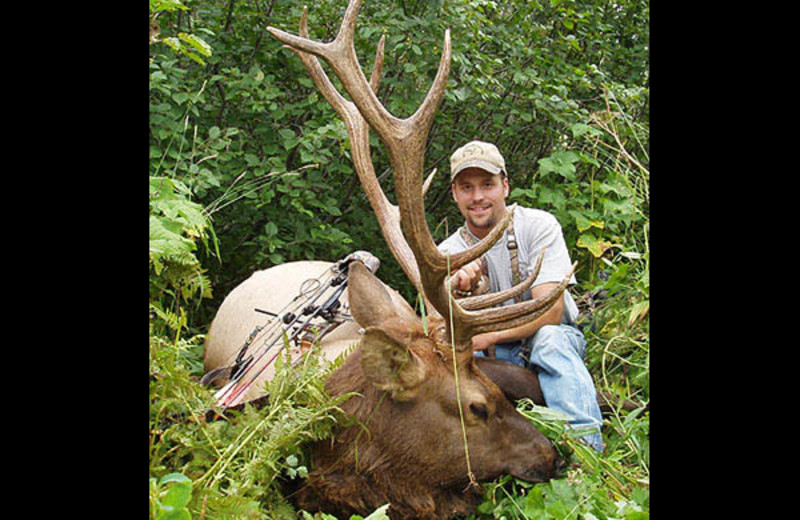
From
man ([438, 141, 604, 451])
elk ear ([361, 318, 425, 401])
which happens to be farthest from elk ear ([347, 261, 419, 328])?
man ([438, 141, 604, 451])

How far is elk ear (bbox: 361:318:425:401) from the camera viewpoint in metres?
2.73

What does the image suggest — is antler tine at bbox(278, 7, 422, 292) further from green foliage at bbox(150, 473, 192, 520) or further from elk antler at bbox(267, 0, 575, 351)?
green foliage at bbox(150, 473, 192, 520)

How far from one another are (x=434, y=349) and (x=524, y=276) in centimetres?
112

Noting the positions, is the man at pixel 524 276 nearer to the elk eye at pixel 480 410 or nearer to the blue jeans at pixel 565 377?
the blue jeans at pixel 565 377

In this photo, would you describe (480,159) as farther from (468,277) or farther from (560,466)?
(560,466)

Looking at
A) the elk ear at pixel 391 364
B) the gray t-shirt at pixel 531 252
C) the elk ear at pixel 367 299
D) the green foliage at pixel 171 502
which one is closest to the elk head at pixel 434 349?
the elk ear at pixel 391 364

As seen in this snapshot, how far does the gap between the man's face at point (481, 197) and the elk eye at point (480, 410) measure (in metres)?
1.46

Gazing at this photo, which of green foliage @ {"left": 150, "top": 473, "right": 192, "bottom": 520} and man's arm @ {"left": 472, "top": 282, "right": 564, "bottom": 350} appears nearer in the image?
green foliage @ {"left": 150, "top": 473, "right": 192, "bottom": 520}

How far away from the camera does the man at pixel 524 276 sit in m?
3.24

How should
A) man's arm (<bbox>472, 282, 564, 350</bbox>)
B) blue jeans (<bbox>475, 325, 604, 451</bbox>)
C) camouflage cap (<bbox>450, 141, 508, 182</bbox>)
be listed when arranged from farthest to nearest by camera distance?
camouflage cap (<bbox>450, 141, 508, 182</bbox>)
man's arm (<bbox>472, 282, 564, 350</bbox>)
blue jeans (<bbox>475, 325, 604, 451</bbox>)

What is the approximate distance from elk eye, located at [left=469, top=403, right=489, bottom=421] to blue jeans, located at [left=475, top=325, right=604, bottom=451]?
41 cm
